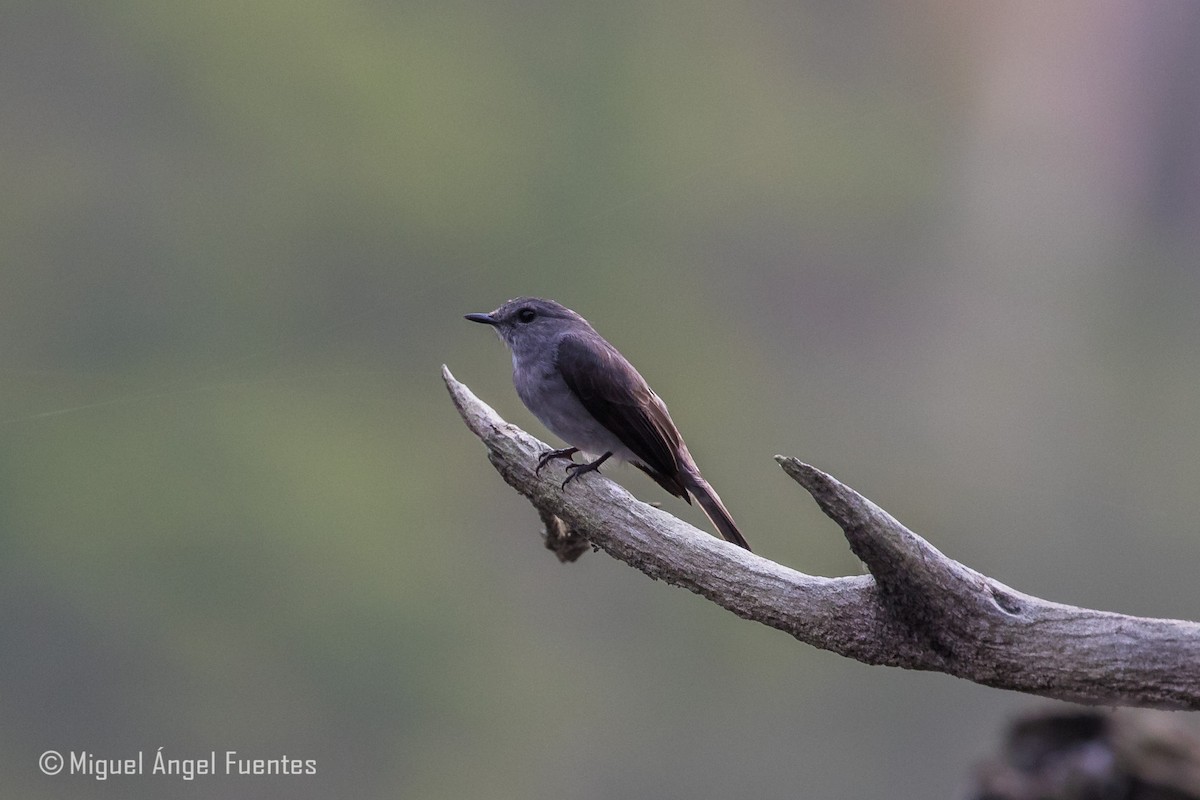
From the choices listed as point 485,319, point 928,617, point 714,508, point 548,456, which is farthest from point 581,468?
point 928,617

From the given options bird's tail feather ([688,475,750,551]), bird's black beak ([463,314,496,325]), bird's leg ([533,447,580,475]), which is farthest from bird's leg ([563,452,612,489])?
bird's black beak ([463,314,496,325])

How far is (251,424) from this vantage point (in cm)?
394

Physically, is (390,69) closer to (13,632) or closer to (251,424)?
(251,424)

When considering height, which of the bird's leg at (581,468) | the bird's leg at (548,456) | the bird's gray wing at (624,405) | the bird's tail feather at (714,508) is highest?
the bird's gray wing at (624,405)

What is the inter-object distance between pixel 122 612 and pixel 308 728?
0.77 meters

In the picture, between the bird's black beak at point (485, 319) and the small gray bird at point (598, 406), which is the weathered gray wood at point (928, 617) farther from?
the bird's black beak at point (485, 319)

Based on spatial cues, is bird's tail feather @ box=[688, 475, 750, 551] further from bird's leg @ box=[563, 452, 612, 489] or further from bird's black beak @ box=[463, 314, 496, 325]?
bird's black beak @ box=[463, 314, 496, 325]

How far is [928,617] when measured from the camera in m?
1.82

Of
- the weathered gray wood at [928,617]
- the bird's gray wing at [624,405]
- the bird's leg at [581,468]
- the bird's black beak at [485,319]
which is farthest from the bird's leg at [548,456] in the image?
the bird's black beak at [485,319]

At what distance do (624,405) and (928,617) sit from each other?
96 centimetres

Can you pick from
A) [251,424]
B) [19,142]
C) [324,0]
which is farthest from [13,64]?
[251,424]

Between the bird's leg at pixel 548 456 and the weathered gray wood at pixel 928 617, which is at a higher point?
the bird's leg at pixel 548 456

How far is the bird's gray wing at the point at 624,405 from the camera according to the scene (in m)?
2.52

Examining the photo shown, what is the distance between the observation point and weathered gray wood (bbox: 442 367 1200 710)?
67.7 inches
